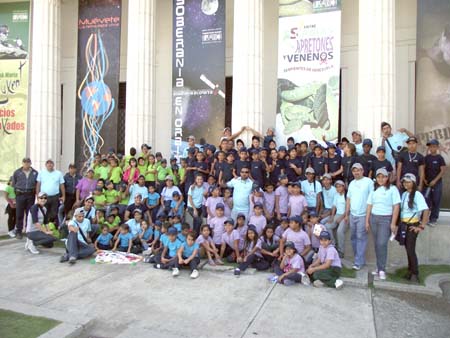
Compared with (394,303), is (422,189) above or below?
above

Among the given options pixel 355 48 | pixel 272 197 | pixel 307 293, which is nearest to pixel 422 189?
pixel 272 197

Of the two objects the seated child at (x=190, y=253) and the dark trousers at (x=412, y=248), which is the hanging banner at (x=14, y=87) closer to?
the seated child at (x=190, y=253)

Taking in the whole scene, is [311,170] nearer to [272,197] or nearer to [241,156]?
[272,197]

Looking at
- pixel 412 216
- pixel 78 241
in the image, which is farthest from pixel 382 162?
pixel 78 241

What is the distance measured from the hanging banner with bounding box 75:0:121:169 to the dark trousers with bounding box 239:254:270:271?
23.9 feet

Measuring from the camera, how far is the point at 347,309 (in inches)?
216

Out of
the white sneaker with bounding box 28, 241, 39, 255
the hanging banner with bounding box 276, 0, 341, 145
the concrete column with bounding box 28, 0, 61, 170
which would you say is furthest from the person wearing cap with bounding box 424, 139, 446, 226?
the concrete column with bounding box 28, 0, 61, 170

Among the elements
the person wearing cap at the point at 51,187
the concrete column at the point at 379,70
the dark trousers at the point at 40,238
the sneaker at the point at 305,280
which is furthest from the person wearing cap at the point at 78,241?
the concrete column at the point at 379,70

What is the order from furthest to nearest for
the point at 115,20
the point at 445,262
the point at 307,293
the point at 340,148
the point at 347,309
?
the point at 115,20 → the point at 340,148 → the point at 445,262 → the point at 307,293 → the point at 347,309

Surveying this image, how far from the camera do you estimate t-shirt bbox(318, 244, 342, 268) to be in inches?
251

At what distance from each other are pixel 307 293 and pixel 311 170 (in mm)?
3006

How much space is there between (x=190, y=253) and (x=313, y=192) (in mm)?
2988

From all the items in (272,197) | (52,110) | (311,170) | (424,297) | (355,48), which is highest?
(355,48)

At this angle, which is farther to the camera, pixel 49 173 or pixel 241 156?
pixel 49 173
